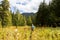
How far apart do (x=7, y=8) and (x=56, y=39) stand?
166ft

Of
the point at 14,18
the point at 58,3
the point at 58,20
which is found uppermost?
the point at 58,3

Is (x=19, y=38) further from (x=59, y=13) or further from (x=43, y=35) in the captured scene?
(x=59, y=13)

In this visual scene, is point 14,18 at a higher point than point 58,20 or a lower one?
lower

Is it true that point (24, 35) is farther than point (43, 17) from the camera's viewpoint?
No

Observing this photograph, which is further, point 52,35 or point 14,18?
point 14,18

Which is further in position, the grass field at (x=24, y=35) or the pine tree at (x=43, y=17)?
the pine tree at (x=43, y=17)

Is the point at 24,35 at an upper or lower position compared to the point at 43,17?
upper

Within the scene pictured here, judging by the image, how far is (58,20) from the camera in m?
33.2

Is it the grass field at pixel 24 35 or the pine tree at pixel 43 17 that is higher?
the grass field at pixel 24 35

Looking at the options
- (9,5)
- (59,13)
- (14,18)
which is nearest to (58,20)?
(59,13)

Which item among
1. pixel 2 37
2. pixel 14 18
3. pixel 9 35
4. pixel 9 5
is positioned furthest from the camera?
pixel 14 18

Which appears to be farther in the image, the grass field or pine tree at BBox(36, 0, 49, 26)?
pine tree at BBox(36, 0, 49, 26)

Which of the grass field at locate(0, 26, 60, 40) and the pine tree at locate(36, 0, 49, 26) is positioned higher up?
the grass field at locate(0, 26, 60, 40)

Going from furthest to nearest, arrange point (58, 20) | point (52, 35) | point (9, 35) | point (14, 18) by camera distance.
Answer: point (14, 18), point (58, 20), point (52, 35), point (9, 35)
